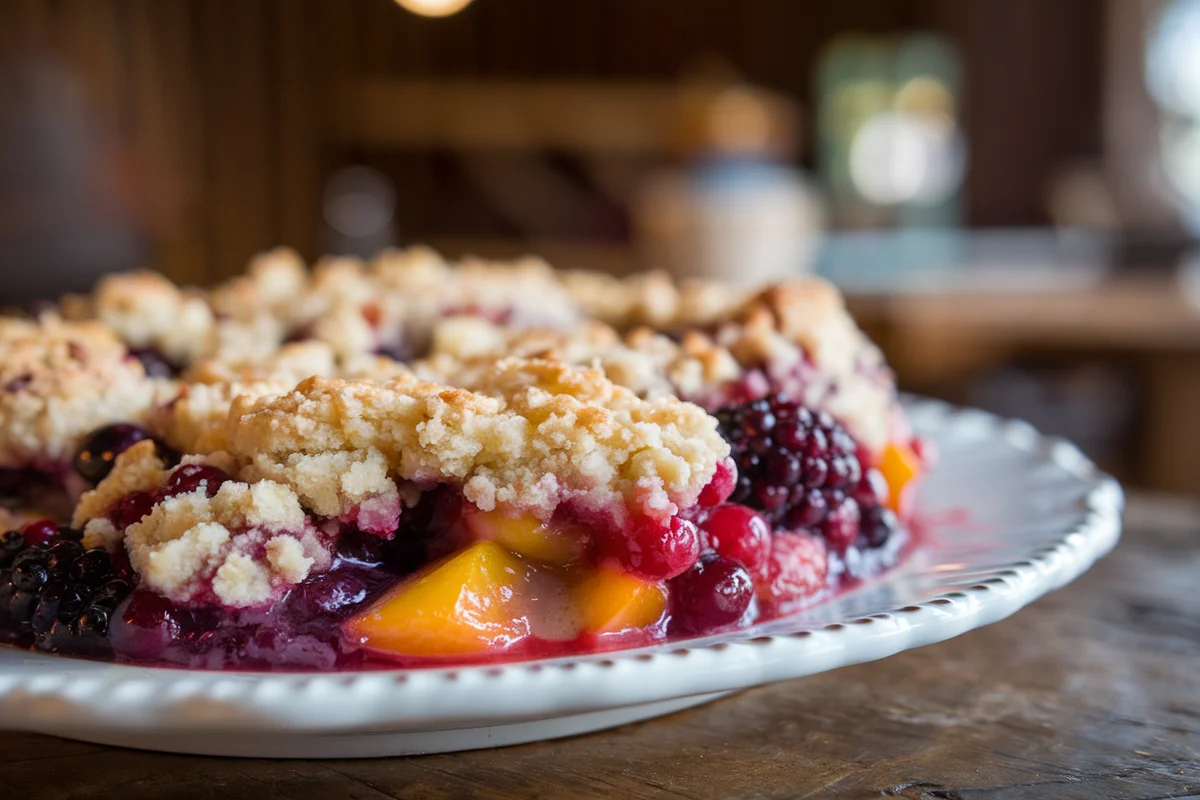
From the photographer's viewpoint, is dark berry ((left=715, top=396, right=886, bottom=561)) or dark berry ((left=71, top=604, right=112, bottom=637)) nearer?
dark berry ((left=71, top=604, right=112, bottom=637))

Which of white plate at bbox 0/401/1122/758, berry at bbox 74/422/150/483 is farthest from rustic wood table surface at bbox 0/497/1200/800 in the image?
berry at bbox 74/422/150/483

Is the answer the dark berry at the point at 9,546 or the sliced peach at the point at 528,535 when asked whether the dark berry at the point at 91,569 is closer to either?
the dark berry at the point at 9,546

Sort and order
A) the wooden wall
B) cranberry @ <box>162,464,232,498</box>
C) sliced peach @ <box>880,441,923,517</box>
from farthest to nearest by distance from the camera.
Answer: the wooden wall, sliced peach @ <box>880,441,923,517</box>, cranberry @ <box>162,464,232,498</box>

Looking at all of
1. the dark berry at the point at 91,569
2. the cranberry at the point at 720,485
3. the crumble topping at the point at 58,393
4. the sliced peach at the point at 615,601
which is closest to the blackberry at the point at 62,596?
the dark berry at the point at 91,569

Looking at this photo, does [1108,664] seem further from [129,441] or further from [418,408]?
[129,441]

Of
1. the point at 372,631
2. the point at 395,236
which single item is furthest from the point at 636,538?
the point at 395,236

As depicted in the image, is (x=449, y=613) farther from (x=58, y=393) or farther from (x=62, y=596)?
(x=58, y=393)

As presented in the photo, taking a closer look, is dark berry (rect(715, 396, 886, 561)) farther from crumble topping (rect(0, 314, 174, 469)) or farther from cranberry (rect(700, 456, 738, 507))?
crumble topping (rect(0, 314, 174, 469))
